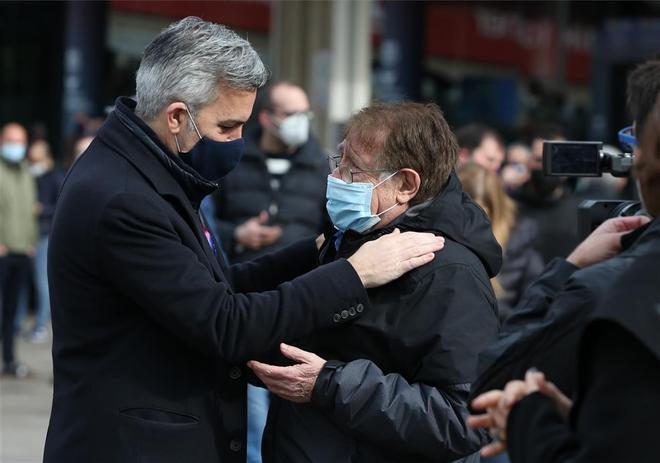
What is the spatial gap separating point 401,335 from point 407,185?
1.25 ft

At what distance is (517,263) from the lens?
597cm

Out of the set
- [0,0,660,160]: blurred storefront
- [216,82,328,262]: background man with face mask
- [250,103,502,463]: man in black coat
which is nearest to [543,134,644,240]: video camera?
[250,103,502,463]: man in black coat

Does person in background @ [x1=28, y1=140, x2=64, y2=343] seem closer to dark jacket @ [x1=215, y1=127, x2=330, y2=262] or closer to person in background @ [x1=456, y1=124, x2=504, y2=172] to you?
dark jacket @ [x1=215, y1=127, x2=330, y2=262]

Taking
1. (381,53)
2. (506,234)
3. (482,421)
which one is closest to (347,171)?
(482,421)

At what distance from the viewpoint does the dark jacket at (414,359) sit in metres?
2.79

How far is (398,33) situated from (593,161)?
9.83 metres

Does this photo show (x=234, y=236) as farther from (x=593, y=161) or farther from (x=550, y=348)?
(x=550, y=348)

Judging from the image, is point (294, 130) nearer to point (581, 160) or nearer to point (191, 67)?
point (581, 160)

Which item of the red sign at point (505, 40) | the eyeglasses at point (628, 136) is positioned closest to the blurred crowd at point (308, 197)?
the eyeglasses at point (628, 136)

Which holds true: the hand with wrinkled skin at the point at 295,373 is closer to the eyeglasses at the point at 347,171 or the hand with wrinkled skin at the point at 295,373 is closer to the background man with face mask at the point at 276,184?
the eyeglasses at the point at 347,171

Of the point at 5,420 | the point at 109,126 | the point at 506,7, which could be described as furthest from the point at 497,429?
the point at 506,7

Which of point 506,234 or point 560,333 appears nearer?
point 560,333

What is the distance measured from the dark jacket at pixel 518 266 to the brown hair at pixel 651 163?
149 inches

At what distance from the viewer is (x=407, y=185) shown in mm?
2984
